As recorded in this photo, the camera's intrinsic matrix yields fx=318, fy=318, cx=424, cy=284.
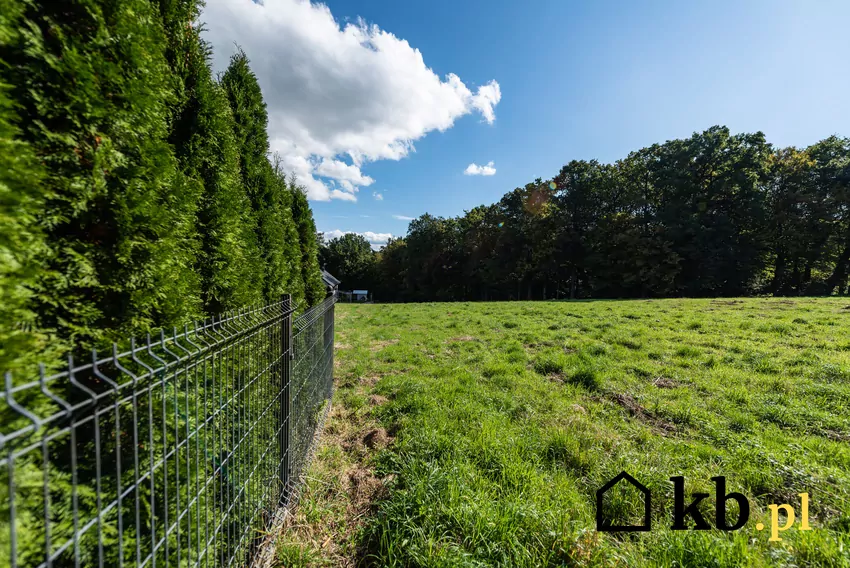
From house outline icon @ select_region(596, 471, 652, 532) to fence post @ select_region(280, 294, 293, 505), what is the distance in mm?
2309

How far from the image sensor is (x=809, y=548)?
188 cm

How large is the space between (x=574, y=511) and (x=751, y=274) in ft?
107

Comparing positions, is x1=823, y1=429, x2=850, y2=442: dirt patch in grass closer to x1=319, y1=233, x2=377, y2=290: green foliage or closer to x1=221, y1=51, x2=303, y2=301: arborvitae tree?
A: x1=221, y1=51, x2=303, y2=301: arborvitae tree

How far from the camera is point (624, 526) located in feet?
7.19

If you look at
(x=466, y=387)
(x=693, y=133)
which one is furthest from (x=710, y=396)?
(x=693, y=133)

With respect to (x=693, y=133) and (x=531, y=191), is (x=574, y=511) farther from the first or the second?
(x=693, y=133)

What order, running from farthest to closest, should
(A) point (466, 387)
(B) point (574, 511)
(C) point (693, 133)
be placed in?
(C) point (693, 133) → (A) point (466, 387) → (B) point (574, 511)

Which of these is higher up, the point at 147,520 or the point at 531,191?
the point at 531,191

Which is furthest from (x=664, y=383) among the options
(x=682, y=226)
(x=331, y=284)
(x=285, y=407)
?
(x=682, y=226)

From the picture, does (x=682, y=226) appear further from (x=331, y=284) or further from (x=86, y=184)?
(x=86, y=184)

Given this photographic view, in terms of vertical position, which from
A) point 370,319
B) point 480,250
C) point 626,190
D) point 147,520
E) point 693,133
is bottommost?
point 370,319

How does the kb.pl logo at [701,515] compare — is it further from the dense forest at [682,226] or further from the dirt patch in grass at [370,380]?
the dense forest at [682,226]

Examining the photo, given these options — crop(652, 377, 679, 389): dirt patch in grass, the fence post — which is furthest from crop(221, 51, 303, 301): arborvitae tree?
crop(652, 377, 679, 389): dirt patch in grass

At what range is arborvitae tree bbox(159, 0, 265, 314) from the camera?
2.36m
